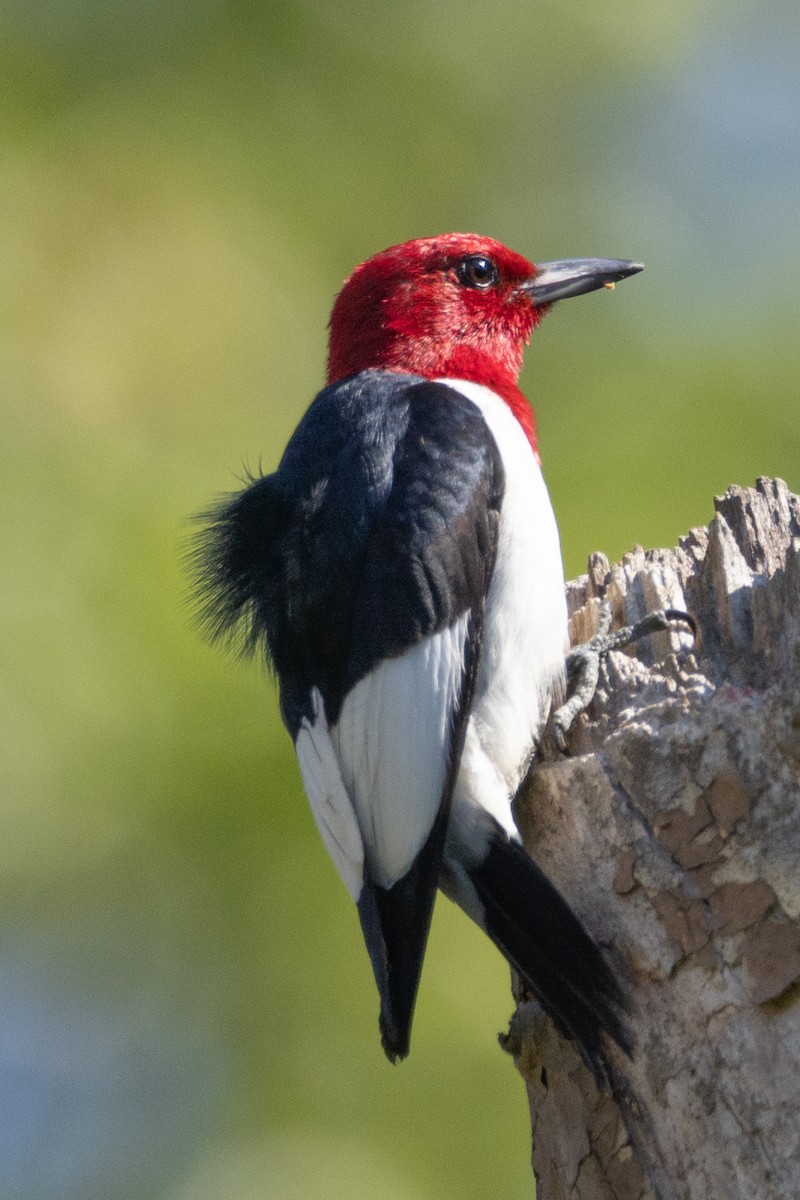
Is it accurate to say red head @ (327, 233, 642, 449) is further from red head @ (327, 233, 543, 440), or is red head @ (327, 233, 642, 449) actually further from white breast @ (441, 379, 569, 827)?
white breast @ (441, 379, 569, 827)

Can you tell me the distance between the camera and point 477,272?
459 cm

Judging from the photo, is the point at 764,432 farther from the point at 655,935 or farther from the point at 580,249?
the point at 655,935

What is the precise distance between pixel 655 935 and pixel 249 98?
145 inches

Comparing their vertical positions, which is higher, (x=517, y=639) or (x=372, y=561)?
(x=372, y=561)

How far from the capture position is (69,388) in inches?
188

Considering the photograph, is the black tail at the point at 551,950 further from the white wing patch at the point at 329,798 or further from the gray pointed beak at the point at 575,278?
the gray pointed beak at the point at 575,278

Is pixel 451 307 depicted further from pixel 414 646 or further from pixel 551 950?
pixel 551 950

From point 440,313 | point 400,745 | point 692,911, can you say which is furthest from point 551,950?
point 440,313

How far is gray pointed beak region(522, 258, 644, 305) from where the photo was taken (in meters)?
4.65

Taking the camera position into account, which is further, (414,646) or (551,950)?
(414,646)

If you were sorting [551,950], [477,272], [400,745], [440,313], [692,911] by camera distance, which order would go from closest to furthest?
[692,911], [551,950], [400,745], [440,313], [477,272]

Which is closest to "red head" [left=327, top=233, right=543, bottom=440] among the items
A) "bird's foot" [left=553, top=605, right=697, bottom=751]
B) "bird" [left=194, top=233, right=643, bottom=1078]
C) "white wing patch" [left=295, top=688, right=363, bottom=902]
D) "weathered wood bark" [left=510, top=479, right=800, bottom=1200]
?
"bird" [left=194, top=233, right=643, bottom=1078]

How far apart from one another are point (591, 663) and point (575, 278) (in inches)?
66.2

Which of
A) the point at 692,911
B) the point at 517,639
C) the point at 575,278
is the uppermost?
the point at 575,278
